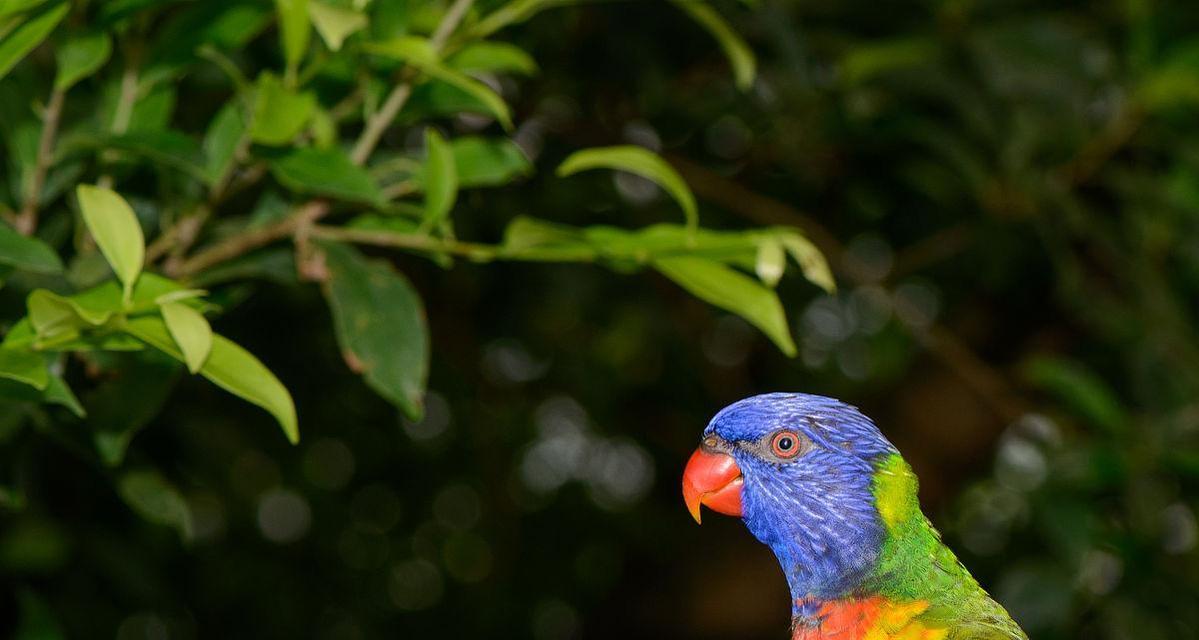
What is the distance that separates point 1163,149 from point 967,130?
0.62 meters

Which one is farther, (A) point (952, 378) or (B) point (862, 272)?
(A) point (952, 378)

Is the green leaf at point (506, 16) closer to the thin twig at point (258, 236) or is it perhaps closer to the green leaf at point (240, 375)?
the thin twig at point (258, 236)

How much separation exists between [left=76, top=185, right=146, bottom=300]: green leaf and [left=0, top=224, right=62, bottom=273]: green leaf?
0.30ft

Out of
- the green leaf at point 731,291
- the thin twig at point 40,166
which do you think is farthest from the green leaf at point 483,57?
the thin twig at point 40,166

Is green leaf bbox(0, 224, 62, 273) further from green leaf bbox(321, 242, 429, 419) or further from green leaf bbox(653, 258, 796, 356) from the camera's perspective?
green leaf bbox(653, 258, 796, 356)

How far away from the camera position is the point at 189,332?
3.81 ft

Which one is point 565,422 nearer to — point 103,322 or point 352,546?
point 352,546

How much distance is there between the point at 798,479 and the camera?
1700 millimetres

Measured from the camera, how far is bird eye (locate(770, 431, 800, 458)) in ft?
5.58

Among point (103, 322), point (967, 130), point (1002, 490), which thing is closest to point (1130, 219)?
point (967, 130)

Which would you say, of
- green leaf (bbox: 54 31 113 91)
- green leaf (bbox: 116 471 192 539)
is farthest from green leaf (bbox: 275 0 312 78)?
green leaf (bbox: 116 471 192 539)

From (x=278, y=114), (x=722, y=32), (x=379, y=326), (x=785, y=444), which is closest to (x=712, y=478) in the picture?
(x=785, y=444)

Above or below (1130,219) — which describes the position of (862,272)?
below

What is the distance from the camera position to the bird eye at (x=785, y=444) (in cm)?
170
